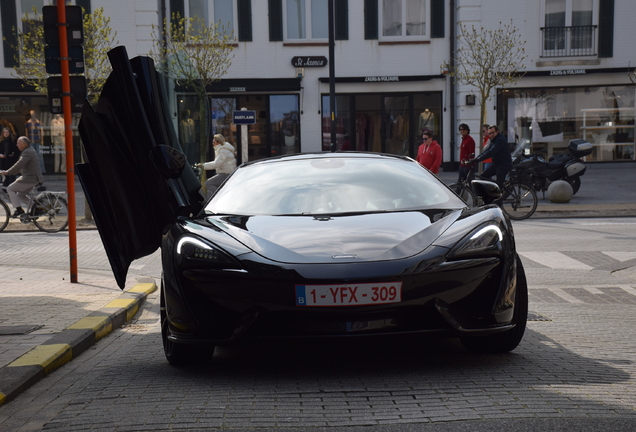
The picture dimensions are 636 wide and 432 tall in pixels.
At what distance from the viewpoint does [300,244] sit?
4.05m

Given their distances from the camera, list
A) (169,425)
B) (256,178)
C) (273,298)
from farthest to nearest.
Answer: (256,178) < (273,298) < (169,425)

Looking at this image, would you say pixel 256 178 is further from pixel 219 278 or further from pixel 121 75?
pixel 219 278

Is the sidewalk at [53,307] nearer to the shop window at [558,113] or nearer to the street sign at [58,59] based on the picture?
the street sign at [58,59]

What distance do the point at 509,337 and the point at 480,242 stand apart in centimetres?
66

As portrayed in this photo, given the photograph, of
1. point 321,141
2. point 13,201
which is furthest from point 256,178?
point 321,141

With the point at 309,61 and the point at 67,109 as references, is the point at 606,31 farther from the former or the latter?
the point at 67,109

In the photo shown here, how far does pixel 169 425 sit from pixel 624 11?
27.6m

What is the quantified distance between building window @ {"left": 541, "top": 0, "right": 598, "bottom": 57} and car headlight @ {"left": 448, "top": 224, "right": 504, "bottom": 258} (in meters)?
24.6

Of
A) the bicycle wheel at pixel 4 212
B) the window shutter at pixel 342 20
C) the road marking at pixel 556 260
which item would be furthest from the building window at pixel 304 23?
the road marking at pixel 556 260

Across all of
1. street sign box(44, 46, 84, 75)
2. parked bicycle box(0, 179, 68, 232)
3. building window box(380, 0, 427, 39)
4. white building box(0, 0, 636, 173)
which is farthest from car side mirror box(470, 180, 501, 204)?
building window box(380, 0, 427, 39)

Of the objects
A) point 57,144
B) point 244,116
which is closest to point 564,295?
point 244,116

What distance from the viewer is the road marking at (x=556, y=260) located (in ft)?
29.0

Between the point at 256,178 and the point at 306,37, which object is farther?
the point at 306,37

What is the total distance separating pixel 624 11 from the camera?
27.0 m
